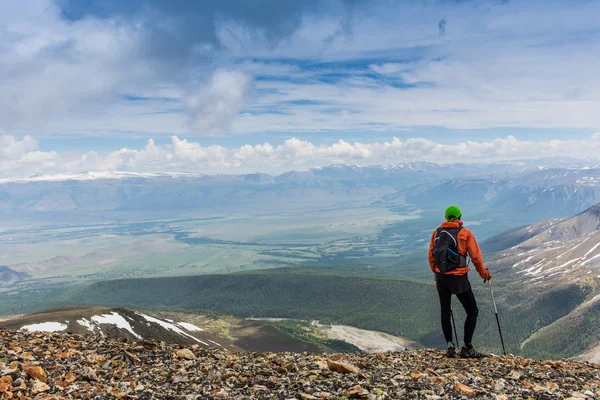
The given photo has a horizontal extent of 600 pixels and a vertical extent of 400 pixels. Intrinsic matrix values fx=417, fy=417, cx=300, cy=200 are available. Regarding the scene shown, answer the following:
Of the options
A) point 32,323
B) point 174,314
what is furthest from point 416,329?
point 32,323

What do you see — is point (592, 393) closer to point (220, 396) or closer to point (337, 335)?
point (220, 396)

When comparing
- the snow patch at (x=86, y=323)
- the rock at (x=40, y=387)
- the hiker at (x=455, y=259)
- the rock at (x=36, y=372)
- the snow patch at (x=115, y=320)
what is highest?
the hiker at (x=455, y=259)

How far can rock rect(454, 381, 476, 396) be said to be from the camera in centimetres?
1074

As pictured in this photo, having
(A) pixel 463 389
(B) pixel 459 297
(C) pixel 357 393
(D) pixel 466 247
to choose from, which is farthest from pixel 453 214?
(C) pixel 357 393

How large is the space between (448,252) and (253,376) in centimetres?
770

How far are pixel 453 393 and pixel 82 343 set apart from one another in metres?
13.4

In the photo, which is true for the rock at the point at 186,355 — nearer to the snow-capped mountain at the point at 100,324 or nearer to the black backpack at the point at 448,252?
the black backpack at the point at 448,252

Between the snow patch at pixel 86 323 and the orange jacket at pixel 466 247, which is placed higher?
the orange jacket at pixel 466 247

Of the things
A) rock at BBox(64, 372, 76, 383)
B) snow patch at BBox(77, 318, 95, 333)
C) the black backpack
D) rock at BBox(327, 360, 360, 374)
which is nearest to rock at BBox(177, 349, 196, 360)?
rock at BBox(64, 372, 76, 383)

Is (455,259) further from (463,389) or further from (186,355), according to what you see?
(186,355)

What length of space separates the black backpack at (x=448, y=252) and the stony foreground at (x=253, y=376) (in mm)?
3338

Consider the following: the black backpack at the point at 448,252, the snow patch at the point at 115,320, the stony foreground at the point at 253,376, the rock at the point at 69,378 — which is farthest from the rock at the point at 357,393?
the snow patch at the point at 115,320

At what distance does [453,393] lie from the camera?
1079 cm

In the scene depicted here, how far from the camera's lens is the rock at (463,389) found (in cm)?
1074
